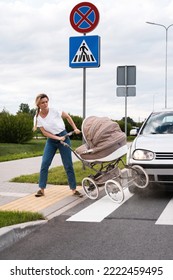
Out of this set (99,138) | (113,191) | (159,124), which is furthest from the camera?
(159,124)

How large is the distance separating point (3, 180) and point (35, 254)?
18.5 ft

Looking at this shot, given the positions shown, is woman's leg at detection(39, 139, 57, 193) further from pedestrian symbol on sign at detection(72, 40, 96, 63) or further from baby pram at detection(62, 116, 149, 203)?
pedestrian symbol on sign at detection(72, 40, 96, 63)

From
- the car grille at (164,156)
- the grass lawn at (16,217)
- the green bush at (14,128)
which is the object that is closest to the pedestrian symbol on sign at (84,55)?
the car grille at (164,156)

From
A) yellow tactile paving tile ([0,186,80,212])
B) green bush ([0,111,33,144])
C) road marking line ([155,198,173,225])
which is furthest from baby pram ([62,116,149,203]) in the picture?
green bush ([0,111,33,144])

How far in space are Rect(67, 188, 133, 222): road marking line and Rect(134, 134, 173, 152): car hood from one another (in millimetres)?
929

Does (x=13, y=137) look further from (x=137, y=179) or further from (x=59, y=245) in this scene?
(x=59, y=245)

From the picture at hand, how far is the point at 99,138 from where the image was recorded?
8180mm

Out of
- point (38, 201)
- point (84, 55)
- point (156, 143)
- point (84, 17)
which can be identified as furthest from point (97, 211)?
point (84, 17)

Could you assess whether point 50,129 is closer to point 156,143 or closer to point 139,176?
point 139,176

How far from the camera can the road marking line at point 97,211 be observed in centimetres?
717

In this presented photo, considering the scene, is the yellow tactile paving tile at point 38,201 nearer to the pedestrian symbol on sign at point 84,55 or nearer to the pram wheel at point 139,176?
the pram wheel at point 139,176

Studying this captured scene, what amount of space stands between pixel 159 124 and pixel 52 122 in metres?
2.43

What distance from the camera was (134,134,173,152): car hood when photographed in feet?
28.6

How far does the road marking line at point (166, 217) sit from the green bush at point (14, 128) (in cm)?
1828
